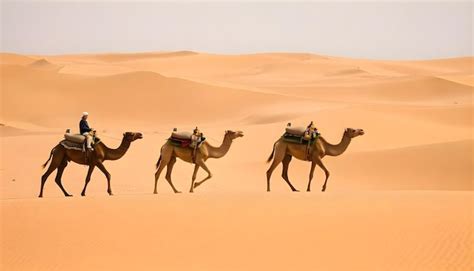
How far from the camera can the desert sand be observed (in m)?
11.7

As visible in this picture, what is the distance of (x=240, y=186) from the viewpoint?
73.2 ft

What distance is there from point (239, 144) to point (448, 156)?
684 centimetres

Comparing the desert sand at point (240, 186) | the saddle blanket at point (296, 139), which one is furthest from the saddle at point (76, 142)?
the saddle blanket at point (296, 139)

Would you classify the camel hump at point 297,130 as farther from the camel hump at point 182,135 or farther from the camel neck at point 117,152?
the camel neck at point 117,152

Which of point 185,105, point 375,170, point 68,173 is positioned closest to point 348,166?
point 375,170

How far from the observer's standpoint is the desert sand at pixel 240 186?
11.7 metres

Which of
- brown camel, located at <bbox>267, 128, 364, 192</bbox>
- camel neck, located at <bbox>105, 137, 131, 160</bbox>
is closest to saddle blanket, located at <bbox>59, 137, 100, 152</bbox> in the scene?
camel neck, located at <bbox>105, 137, 131, 160</bbox>

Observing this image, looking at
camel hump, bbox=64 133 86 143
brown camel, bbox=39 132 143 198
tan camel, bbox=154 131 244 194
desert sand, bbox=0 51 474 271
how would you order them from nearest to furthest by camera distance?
desert sand, bbox=0 51 474 271 → camel hump, bbox=64 133 86 143 → brown camel, bbox=39 132 143 198 → tan camel, bbox=154 131 244 194

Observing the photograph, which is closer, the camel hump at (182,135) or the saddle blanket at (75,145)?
the saddle blanket at (75,145)

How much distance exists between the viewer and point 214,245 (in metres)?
12.0

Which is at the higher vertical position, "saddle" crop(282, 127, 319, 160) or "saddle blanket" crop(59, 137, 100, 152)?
"saddle" crop(282, 127, 319, 160)

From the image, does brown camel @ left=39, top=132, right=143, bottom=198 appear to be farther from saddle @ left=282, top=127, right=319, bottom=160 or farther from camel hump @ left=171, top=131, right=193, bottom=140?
saddle @ left=282, top=127, right=319, bottom=160

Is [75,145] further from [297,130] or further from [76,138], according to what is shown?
[297,130]

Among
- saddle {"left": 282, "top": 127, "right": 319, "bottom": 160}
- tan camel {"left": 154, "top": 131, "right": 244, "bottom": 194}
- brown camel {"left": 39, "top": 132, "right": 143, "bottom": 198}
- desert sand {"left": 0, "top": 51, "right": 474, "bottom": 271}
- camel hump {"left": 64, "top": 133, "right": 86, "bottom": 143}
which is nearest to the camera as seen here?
desert sand {"left": 0, "top": 51, "right": 474, "bottom": 271}
